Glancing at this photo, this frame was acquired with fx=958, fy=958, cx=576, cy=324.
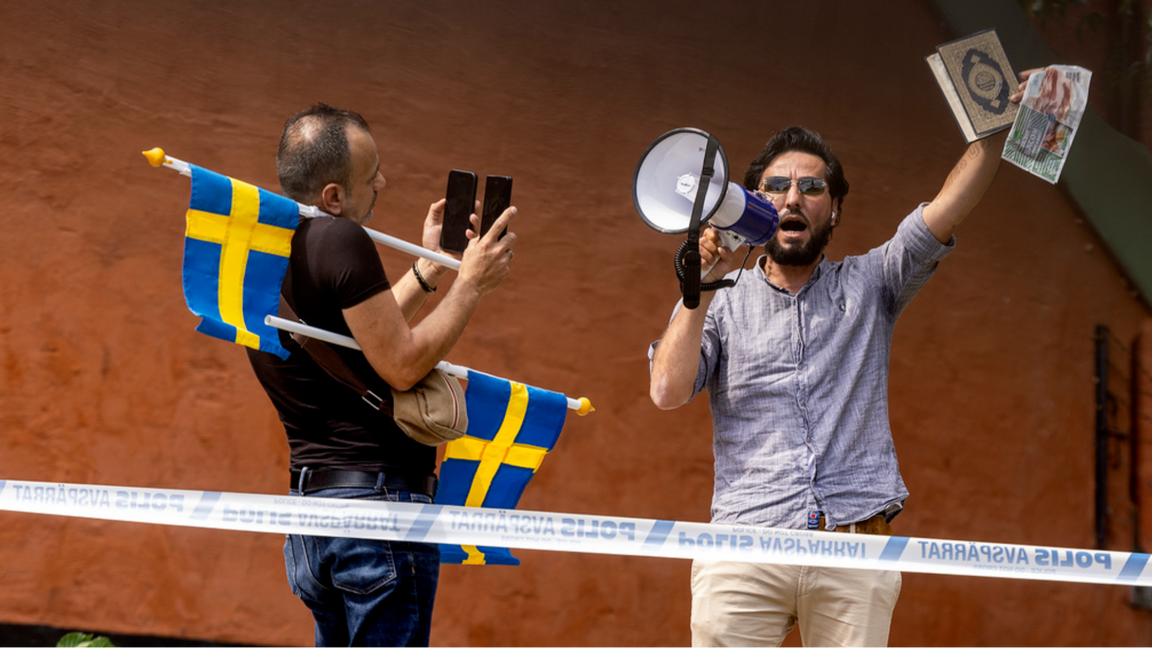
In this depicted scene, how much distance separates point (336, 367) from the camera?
1977mm

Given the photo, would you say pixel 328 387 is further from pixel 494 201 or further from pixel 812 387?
pixel 812 387

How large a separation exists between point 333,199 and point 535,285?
1.97 m

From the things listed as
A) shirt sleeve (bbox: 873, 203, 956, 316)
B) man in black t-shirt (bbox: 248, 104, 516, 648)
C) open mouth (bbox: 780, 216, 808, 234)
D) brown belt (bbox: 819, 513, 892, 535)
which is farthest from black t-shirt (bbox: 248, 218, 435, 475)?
shirt sleeve (bbox: 873, 203, 956, 316)

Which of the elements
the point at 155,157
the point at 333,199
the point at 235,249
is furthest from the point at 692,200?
the point at 155,157

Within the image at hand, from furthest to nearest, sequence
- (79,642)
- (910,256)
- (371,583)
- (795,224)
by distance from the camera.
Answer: (79,642)
(795,224)
(910,256)
(371,583)

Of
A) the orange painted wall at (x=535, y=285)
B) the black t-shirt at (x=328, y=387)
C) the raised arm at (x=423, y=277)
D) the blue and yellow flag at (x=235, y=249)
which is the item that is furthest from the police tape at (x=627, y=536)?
the orange painted wall at (x=535, y=285)

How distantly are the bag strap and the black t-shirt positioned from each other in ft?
0.06

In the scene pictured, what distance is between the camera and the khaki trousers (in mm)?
2189

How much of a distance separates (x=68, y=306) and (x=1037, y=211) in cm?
407

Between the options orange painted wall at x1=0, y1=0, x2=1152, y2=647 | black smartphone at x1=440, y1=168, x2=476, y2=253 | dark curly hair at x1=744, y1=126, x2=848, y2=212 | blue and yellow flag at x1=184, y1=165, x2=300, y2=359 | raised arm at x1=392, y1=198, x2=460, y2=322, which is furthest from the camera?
orange painted wall at x1=0, y1=0, x2=1152, y2=647

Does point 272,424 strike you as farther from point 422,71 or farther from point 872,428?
point 872,428

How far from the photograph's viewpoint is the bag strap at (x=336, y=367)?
1.97 meters

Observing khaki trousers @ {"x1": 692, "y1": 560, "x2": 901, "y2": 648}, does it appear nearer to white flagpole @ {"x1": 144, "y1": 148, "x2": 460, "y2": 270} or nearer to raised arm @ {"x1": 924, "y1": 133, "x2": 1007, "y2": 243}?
raised arm @ {"x1": 924, "y1": 133, "x2": 1007, "y2": 243}

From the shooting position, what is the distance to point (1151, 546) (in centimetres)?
392
